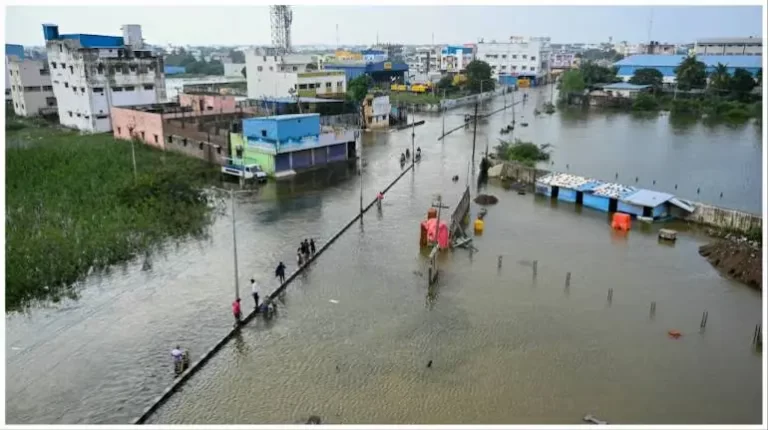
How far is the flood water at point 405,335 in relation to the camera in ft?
A: 32.6

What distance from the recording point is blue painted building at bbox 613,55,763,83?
2418 inches

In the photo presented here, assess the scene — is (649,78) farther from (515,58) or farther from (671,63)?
(515,58)

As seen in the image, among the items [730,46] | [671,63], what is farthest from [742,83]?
[730,46]

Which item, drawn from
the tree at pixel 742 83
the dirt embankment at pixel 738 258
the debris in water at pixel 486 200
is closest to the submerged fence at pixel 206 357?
the debris in water at pixel 486 200

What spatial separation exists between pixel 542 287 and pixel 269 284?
6.56m

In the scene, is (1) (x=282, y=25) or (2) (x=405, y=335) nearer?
(2) (x=405, y=335)

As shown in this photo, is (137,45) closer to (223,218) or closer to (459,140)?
(459,140)

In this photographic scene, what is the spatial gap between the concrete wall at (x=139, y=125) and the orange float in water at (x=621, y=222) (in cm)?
2113

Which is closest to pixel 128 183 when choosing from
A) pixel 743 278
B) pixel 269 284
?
pixel 269 284

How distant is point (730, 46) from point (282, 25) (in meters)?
52.5

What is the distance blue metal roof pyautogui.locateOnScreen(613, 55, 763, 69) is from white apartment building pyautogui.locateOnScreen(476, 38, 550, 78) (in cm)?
1239

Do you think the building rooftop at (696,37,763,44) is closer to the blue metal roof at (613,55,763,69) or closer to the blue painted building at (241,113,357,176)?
the blue metal roof at (613,55,763,69)

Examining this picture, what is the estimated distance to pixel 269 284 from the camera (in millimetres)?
14430

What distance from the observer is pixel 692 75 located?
5359cm
